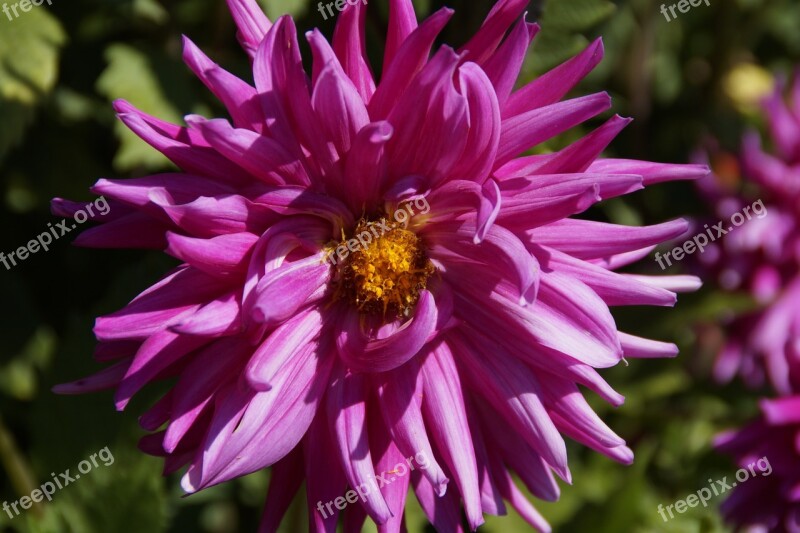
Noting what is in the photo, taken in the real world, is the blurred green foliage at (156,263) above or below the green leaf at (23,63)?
below

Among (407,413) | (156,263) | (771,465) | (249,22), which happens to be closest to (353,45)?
(249,22)

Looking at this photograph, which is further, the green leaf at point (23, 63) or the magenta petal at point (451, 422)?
the green leaf at point (23, 63)

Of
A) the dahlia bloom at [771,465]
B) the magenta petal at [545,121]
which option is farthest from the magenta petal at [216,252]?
the dahlia bloom at [771,465]

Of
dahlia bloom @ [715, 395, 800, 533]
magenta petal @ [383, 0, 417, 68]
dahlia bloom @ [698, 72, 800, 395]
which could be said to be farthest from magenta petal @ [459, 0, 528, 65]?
dahlia bloom @ [698, 72, 800, 395]

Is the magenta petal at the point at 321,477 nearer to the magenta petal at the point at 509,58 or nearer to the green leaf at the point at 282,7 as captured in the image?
the magenta petal at the point at 509,58

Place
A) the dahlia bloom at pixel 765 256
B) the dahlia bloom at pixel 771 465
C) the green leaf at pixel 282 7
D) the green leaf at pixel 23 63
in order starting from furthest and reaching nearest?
1. the dahlia bloom at pixel 765 256
2. the dahlia bloom at pixel 771 465
3. the green leaf at pixel 23 63
4. the green leaf at pixel 282 7

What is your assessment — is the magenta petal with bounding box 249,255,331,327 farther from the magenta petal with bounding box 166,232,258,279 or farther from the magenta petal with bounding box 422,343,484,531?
the magenta petal with bounding box 422,343,484,531

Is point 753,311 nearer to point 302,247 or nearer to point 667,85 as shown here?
point 667,85
